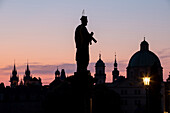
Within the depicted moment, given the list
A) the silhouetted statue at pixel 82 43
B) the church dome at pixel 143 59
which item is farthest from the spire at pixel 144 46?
the silhouetted statue at pixel 82 43

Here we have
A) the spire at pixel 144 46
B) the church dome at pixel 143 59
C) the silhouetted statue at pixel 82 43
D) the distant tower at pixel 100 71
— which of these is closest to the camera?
the silhouetted statue at pixel 82 43

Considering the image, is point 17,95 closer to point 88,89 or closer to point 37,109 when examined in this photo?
point 37,109

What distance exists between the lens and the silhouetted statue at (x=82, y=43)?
58.1 ft

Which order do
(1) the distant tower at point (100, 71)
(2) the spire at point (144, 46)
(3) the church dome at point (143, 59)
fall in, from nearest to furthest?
(3) the church dome at point (143, 59)
(2) the spire at point (144, 46)
(1) the distant tower at point (100, 71)

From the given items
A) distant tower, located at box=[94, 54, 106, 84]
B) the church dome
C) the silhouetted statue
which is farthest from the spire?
the silhouetted statue

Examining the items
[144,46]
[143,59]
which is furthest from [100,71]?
[143,59]

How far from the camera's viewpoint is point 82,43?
17703 millimetres

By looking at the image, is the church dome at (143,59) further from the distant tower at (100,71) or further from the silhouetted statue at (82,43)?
the silhouetted statue at (82,43)

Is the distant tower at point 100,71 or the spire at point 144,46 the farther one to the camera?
the distant tower at point 100,71

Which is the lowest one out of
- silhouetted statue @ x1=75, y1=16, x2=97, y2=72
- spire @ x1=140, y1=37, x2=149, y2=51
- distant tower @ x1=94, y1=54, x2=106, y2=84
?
silhouetted statue @ x1=75, y1=16, x2=97, y2=72

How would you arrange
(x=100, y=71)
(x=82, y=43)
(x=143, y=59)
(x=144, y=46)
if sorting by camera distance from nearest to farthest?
(x=82, y=43)
(x=143, y=59)
(x=144, y=46)
(x=100, y=71)

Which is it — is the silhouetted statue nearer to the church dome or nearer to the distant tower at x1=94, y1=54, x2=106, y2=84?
the church dome

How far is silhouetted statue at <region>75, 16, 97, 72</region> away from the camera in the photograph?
58.1 ft

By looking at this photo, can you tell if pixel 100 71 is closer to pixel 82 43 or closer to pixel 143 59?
pixel 143 59
